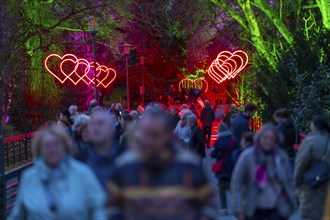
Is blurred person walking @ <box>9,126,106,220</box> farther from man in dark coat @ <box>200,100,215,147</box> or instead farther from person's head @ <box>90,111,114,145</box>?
man in dark coat @ <box>200,100,215,147</box>

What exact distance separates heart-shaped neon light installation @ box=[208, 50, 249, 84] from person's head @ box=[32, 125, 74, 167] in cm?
2945

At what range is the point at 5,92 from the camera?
3438 centimetres

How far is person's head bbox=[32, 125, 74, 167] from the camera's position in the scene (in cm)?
656

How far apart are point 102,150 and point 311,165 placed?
3349 mm

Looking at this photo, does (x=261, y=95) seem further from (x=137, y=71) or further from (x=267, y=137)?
(x=137, y=71)

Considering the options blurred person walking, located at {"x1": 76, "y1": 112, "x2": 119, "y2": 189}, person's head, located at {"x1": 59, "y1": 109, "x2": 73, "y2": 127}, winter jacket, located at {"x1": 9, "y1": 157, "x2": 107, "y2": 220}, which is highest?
person's head, located at {"x1": 59, "y1": 109, "x2": 73, "y2": 127}

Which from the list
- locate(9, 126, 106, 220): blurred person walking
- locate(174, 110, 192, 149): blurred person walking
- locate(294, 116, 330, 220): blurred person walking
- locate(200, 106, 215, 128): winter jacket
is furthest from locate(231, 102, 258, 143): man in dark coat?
locate(200, 106, 215, 128): winter jacket

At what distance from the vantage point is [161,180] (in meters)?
5.44

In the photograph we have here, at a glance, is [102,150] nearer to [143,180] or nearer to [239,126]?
[143,180]

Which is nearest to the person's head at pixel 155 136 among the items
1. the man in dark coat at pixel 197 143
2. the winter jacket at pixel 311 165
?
the winter jacket at pixel 311 165

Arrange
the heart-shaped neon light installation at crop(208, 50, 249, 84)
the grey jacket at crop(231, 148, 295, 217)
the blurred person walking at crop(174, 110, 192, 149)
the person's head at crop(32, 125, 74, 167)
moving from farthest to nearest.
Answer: the heart-shaped neon light installation at crop(208, 50, 249, 84)
the blurred person walking at crop(174, 110, 192, 149)
the grey jacket at crop(231, 148, 295, 217)
the person's head at crop(32, 125, 74, 167)

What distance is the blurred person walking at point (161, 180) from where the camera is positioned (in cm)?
541

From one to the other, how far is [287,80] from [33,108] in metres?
16.2

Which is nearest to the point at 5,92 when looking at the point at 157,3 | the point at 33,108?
the point at 33,108
